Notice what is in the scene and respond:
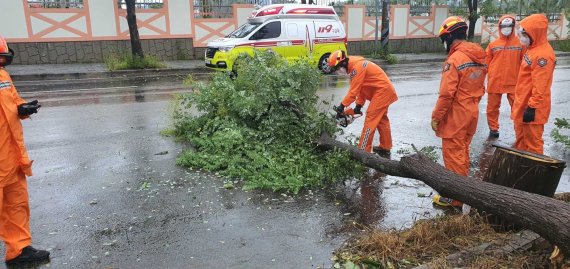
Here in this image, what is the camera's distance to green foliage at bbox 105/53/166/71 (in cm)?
1552

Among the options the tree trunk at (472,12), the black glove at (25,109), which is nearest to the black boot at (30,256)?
the black glove at (25,109)

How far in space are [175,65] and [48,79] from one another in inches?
177

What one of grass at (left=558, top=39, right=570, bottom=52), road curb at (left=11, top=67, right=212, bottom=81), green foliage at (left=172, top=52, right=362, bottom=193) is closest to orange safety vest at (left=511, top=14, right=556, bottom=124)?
green foliage at (left=172, top=52, right=362, bottom=193)

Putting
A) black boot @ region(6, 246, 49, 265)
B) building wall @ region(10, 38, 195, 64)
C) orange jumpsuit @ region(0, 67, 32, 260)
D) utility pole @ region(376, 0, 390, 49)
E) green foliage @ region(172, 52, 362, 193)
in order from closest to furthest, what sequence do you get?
orange jumpsuit @ region(0, 67, 32, 260) → black boot @ region(6, 246, 49, 265) → green foliage @ region(172, 52, 362, 193) → building wall @ region(10, 38, 195, 64) → utility pole @ region(376, 0, 390, 49)

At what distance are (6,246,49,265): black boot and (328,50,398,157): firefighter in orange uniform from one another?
365 cm

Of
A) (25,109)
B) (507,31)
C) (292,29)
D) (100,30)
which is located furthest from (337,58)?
(100,30)

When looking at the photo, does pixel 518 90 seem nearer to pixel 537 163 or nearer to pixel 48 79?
pixel 537 163

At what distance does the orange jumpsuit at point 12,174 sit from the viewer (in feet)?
10.6

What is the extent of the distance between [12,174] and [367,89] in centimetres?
420

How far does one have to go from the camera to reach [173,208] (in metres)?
4.44

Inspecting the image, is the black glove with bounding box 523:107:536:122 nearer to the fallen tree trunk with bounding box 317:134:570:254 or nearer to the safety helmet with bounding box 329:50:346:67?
the fallen tree trunk with bounding box 317:134:570:254

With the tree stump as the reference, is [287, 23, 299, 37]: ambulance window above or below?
above

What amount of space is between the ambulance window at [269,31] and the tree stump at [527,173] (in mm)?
11107

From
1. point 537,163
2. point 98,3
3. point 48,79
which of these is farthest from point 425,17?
point 537,163
